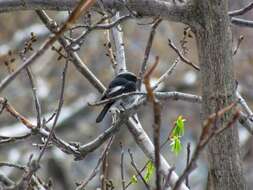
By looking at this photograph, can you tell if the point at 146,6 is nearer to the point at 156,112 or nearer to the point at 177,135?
the point at 177,135

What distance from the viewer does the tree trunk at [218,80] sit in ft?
5.41

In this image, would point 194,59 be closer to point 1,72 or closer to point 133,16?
point 1,72

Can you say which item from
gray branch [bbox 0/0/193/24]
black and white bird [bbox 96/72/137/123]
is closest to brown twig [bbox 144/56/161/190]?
gray branch [bbox 0/0/193/24]

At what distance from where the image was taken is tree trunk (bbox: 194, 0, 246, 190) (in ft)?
5.41

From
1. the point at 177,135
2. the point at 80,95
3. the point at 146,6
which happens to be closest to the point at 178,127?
the point at 177,135

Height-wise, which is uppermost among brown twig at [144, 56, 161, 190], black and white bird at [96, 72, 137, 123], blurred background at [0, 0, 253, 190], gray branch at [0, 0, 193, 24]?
blurred background at [0, 0, 253, 190]

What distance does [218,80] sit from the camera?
168 cm

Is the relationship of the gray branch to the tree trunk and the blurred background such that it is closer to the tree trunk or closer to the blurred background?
the tree trunk

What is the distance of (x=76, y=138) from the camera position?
8789 millimetres

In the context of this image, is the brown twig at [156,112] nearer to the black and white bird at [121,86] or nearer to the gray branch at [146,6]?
the gray branch at [146,6]

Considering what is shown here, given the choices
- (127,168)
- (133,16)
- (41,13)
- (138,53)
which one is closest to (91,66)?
(138,53)

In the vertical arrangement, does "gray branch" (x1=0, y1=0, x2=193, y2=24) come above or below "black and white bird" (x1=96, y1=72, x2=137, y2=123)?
above

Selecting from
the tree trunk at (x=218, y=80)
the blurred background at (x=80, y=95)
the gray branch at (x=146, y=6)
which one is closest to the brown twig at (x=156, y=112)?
the tree trunk at (x=218, y=80)

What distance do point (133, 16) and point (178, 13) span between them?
0.12m
